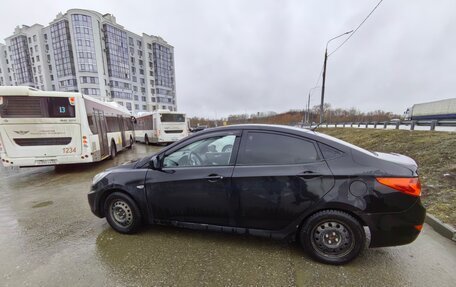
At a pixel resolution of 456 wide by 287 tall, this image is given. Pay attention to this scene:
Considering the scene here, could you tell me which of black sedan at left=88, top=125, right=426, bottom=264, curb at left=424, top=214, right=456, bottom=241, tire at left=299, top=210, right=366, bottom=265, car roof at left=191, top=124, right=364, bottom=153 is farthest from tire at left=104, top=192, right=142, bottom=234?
curb at left=424, top=214, right=456, bottom=241

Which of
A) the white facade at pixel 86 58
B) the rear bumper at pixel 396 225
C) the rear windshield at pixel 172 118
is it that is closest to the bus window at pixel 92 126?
the rear windshield at pixel 172 118

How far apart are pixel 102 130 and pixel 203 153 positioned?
7.47m

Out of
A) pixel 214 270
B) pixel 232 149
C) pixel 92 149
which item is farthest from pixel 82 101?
pixel 214 270

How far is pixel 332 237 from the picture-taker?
2.34 meters

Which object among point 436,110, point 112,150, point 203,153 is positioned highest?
point 436,110

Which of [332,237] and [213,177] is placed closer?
[332,237]

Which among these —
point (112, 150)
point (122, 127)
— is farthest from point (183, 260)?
point (122, 127)

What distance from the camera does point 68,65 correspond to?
48156mm

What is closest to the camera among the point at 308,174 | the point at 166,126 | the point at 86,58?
the point at 308,174

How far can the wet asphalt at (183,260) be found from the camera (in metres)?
2.14

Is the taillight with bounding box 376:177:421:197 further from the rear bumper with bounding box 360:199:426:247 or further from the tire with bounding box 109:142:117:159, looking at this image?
the tire with bounding box 109:142:117:159

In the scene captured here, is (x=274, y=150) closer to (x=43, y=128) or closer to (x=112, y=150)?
(x=43, y=128)

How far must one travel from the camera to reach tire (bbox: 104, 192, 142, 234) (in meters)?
2.96

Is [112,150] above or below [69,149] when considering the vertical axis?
below
